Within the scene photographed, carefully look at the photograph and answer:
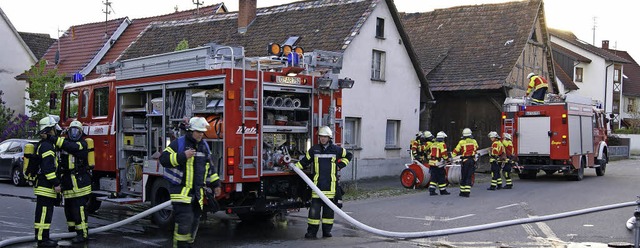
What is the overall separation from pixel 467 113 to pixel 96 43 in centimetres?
1806

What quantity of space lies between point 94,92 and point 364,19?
10329mm

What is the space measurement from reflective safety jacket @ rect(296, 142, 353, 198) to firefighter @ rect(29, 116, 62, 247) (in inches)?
131

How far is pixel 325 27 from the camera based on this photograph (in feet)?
70.1

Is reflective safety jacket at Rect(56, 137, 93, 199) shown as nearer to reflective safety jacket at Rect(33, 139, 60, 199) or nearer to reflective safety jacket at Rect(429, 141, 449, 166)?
reflective safety jacket at Rect(33, 139, 60, 199)

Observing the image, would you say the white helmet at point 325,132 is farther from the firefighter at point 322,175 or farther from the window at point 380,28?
the window at point 380,28

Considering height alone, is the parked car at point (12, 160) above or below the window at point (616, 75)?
below

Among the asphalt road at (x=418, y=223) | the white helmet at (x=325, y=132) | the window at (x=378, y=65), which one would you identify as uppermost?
the window at (x=378, y=65)

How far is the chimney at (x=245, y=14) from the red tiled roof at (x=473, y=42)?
726 centimetres

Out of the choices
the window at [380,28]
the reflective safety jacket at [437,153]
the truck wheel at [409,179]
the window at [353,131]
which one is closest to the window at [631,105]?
the window at [380,28]

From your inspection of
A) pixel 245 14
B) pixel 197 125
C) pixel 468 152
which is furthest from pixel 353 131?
pixel 197 125

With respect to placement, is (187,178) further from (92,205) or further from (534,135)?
(534,135)

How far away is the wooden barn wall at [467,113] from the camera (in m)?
24.6

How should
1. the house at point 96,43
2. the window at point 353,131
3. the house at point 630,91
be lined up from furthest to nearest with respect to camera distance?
the house at point 630,91
the house at point 96,43
the window at point 353,131

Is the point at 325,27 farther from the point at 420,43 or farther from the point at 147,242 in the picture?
the point at 147,242
